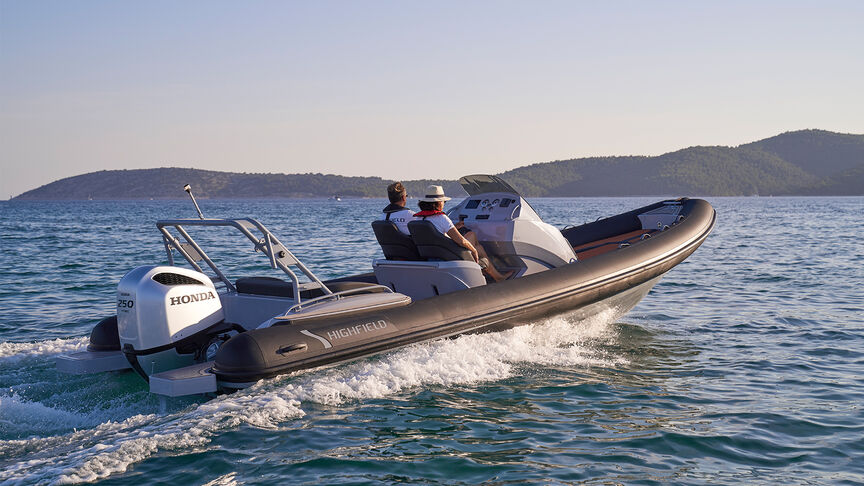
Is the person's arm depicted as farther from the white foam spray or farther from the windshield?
the white foam spray

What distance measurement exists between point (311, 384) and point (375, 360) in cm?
68

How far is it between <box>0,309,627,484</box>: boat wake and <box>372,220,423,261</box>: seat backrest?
1.04 m

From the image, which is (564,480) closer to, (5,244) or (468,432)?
(468,432)

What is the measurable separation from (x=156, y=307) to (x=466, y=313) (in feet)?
8.30

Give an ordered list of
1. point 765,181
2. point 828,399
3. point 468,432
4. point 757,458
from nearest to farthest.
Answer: point 757,458, point 468,432, point 828,399, point 765,181

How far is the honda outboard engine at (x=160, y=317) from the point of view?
5.15 metres

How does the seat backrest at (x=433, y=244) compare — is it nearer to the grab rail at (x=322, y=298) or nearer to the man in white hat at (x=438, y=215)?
the man in white hat at (x=438, y=215)

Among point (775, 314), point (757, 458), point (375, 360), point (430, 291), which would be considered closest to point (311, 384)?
point (375, 360)

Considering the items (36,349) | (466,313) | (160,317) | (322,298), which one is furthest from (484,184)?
(36,349)

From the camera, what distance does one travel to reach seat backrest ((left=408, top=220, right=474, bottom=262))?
675 cm


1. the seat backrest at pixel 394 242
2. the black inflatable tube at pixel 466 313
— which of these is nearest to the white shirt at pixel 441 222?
the seat backrest at pixel 394 242

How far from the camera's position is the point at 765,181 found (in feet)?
520

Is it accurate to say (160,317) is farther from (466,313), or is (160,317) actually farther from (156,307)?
(466,313)

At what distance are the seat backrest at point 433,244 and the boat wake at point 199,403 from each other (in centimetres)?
80
